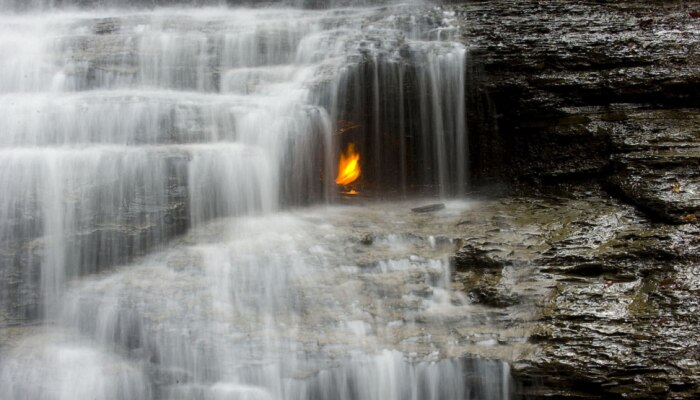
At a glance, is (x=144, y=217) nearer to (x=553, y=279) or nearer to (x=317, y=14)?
(x=553, y=279)

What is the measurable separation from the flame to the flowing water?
6.7 inches

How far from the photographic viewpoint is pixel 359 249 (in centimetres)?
636

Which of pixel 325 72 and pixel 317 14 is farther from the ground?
pixel 317 14

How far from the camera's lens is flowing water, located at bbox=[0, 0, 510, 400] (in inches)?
208

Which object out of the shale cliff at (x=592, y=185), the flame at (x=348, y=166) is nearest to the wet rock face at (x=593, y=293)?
the shale cliff at (x=592, y=185)

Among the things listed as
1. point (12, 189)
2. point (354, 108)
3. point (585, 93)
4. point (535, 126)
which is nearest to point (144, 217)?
point (12, 189)

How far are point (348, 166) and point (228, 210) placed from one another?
2.04 metres

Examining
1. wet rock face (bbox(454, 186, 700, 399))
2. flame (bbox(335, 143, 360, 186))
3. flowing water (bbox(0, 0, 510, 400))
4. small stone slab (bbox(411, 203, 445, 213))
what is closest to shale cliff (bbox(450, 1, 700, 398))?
wet rock face (bbox(454, 186, 700, 399))

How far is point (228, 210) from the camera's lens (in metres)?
7.06

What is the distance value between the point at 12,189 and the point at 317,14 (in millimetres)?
5585

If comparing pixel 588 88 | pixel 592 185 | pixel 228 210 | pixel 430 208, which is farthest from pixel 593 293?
pixel 228 210

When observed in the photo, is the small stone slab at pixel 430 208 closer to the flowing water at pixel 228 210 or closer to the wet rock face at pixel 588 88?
the flowing water at pixel 228 210

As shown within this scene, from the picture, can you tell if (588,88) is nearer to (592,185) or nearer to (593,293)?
(592,185)

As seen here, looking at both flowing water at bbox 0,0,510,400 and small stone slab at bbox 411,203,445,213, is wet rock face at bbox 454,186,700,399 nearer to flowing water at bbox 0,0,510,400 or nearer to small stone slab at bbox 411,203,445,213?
flowing water at bbox 0,0,510,400
